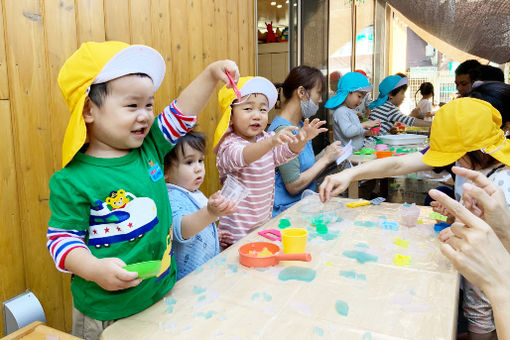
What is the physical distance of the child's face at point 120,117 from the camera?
3.89ft

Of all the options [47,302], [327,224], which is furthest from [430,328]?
[47,302]

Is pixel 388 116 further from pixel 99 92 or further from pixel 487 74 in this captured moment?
pixel 99 92

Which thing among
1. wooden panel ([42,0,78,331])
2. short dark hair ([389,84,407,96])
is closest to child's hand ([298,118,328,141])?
wooden panel ([42,0,78,331])

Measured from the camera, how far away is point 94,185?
3.77ft

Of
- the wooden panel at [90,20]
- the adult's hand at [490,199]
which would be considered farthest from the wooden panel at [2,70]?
the adult's hand at [490,199]

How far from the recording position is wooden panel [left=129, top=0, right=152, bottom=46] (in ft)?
8.31

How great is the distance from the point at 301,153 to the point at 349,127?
1.40 metres

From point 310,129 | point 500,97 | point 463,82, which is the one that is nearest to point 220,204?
point 310,129

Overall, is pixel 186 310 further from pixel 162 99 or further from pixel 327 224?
pixel 162 99

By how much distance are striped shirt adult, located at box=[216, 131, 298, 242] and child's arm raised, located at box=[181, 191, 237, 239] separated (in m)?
0.70

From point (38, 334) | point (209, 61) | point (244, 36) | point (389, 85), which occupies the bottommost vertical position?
point (38, 334)

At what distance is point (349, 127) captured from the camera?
13.5 feet

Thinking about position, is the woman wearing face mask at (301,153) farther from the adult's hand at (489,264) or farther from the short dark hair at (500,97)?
the adult's hand at (489,264)

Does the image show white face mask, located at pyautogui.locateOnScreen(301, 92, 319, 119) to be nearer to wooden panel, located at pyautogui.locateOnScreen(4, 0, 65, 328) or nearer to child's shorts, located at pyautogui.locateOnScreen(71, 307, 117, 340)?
wooden panel, located at pyautogui.locateOnScreen(4, 0, 65, 328)
